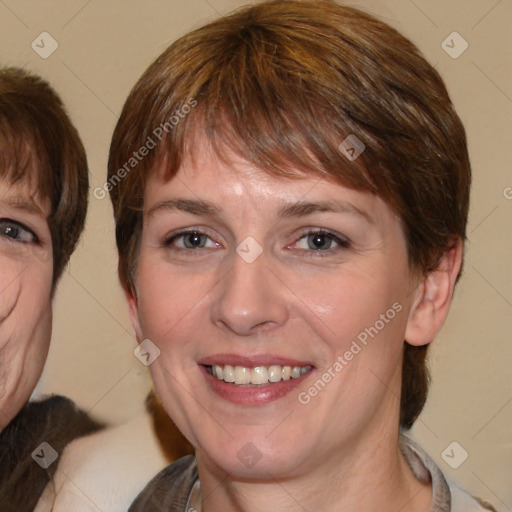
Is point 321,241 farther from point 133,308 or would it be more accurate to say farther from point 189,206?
point 133,308

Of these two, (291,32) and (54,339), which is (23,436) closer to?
(54,339)

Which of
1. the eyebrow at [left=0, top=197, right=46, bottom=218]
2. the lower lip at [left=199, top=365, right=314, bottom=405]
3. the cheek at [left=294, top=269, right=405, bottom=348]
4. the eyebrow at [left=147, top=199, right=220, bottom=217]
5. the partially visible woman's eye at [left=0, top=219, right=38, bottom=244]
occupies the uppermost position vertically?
the cheek at [left=294, top=269, right=405, bottom=348]

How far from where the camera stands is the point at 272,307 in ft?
3.93

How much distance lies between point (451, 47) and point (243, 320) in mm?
559

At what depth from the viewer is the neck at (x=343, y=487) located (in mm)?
1307

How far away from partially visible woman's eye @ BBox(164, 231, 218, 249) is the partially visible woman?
0.89 ft

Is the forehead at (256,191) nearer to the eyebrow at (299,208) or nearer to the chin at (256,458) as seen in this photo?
the eyebrow at (299,208)

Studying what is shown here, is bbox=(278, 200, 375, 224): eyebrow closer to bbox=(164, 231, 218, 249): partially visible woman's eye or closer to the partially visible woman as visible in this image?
bbox=(164, 231, 218, 249): partially visible woman's eye

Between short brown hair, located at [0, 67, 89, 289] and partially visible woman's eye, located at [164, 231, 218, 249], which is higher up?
partially visible woman's eye, located at [164, 231, 218, 249]

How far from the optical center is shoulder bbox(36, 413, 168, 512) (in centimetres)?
151

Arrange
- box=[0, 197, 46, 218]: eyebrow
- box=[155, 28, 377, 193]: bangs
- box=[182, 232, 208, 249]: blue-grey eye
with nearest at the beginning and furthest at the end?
1. box=[155, 28, 377, 193]: bangs
2. box=[182, 232, 208, 249]: blue-grey eye
3. box=[0, 197, 46, 218]: eyebrow

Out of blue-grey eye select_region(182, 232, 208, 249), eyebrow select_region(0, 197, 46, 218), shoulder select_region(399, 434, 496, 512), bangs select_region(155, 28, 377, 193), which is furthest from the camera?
eyebrow select_region(0, 197, 46, 218)

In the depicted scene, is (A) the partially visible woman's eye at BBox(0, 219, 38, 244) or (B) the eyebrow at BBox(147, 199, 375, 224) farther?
(A) the partially visible woman's eye at BBox(0, 219, 38, 244)

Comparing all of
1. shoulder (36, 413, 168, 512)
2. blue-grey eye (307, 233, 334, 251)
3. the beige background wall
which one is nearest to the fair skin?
blue-grey eye (307, 233, 334, 251)
